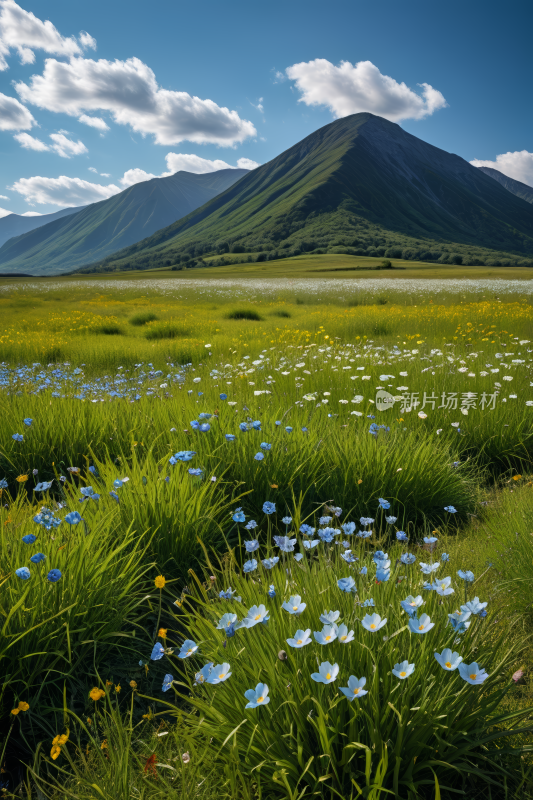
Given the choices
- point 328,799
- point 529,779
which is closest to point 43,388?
point 328,799

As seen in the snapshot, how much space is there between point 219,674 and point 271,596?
0.35 meters

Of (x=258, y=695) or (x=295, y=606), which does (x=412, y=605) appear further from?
(x=258, y=695)

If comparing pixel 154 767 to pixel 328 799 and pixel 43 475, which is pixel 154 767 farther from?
pixel 43 475

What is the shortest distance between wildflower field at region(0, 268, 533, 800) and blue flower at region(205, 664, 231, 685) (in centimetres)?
2

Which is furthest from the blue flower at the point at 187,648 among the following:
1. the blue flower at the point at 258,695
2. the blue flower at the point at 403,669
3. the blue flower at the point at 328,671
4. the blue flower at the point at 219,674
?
the blue flower at the point at 403,669

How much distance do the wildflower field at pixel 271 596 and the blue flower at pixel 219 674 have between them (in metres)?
0.02

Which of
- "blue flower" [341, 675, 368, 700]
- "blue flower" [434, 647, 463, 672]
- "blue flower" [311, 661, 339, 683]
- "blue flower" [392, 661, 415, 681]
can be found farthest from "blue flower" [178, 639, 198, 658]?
"blue flower" [434, 647, 463, 672]

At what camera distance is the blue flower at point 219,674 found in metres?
1.44

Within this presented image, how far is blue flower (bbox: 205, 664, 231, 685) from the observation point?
4.72 feet

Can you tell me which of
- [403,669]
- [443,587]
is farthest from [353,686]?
[443,587]

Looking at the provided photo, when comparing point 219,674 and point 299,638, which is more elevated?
point 299,638

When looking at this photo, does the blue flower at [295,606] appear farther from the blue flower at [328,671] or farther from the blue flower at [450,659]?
the blue flower at [450,659]

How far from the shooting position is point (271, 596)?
1.78 metres

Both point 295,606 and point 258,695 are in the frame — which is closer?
point 258,695
